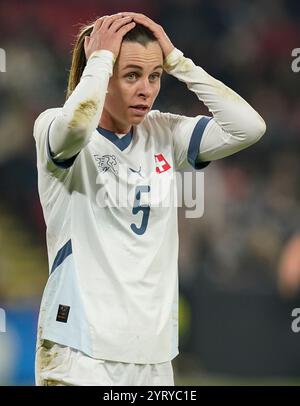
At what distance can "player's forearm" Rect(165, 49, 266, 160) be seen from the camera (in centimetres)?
351

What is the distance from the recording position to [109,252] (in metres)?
3.34

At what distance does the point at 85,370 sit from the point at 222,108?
3.65ft

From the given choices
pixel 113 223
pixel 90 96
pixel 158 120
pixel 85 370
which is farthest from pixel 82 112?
pixel 85 370

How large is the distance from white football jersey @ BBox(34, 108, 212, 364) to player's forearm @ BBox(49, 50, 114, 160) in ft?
0.29

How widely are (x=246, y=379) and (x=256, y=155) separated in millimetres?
2991

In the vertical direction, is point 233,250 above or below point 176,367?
above

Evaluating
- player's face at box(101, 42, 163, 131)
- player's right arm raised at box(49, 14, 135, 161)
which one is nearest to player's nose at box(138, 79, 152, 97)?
player's face at box(101, 42, 163, 131)

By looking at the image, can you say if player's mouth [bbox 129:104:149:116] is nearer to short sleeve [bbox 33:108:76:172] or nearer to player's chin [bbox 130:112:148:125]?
player's chin [bbox 130:112:148:125]

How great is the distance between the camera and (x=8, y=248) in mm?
8727

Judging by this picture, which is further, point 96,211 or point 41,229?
point 41,229

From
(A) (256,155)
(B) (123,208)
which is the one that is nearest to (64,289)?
(B) (123,208)

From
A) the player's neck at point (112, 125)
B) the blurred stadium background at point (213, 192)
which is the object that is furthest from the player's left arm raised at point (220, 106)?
the blurred stadium background at point (213, 192)

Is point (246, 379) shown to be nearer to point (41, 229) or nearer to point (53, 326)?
point (41, 229)

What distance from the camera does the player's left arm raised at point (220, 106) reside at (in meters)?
3.50
